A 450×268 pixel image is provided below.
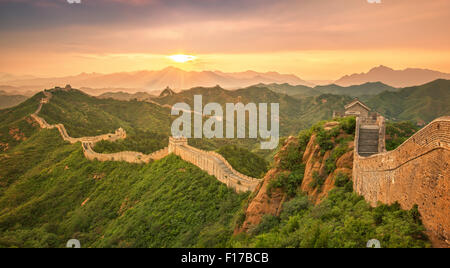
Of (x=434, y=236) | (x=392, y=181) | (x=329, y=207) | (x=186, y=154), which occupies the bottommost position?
(x=186, y=154)

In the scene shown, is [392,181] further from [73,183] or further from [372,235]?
[73,183]

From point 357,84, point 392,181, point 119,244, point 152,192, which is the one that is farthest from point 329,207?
point 357,84

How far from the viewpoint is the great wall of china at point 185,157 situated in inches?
1048

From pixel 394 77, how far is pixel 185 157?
450 ft

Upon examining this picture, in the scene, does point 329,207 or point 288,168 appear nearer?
point 329,207

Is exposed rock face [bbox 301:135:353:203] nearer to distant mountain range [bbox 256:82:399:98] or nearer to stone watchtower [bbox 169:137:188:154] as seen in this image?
stone watchtower [bbox 169:137:188:154]

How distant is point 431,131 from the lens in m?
9.39

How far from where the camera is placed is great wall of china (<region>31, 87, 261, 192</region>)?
2661cm

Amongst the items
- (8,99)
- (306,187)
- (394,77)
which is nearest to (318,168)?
(306,187)

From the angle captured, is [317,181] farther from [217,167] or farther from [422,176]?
[217,167]

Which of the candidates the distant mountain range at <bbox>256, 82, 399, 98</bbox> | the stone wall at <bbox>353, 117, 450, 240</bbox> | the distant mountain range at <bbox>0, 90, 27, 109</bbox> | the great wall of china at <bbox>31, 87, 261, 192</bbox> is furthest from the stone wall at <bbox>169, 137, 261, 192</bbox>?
the distant mountain range at <bbox>256, 82, 399, 98</bbox>

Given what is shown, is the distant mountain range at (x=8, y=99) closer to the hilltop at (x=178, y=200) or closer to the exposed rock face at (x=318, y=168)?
the hilltop at (x=178, y=200)

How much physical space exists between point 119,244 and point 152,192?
310 inches
